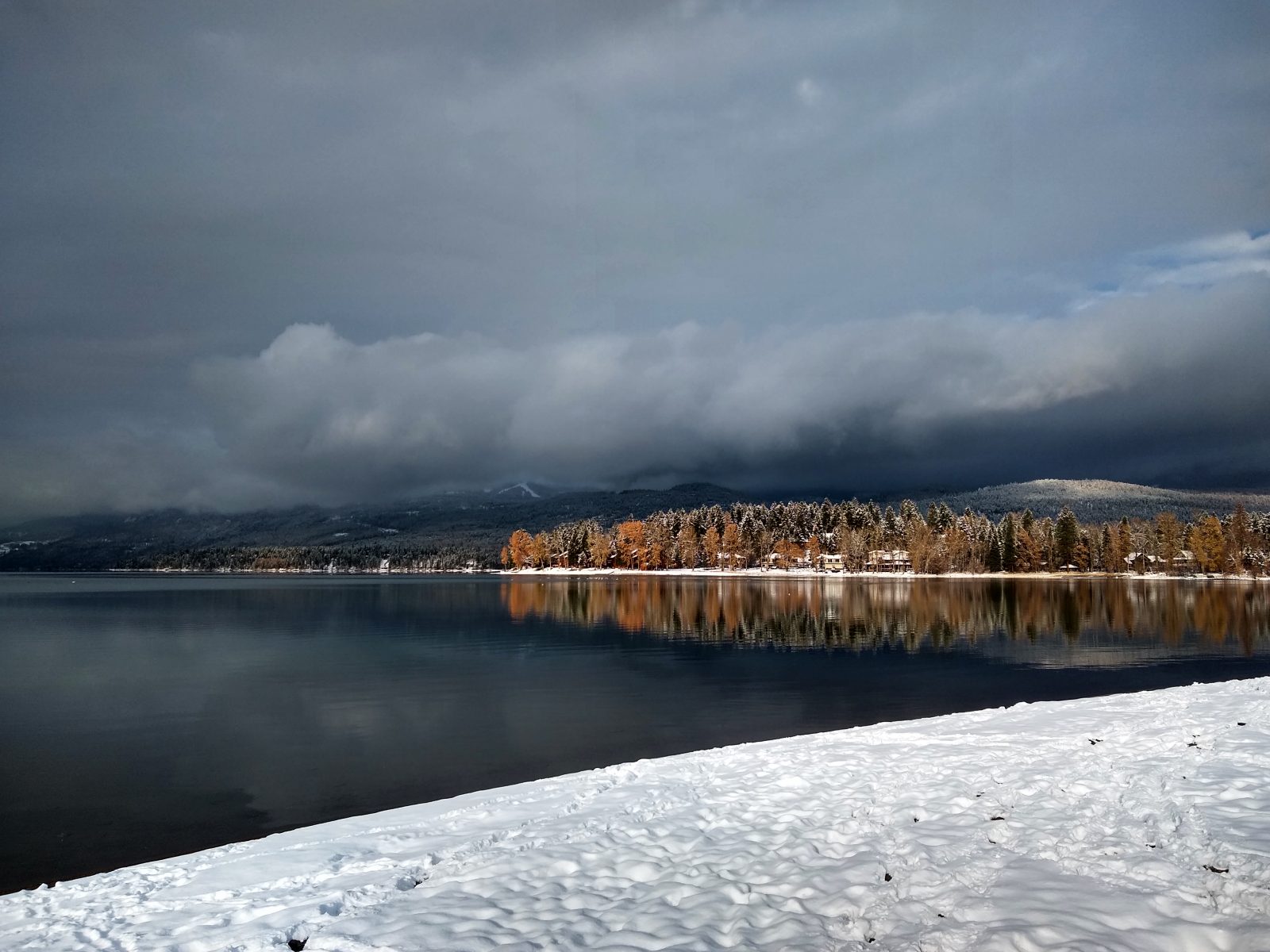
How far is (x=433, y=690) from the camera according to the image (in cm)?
3269

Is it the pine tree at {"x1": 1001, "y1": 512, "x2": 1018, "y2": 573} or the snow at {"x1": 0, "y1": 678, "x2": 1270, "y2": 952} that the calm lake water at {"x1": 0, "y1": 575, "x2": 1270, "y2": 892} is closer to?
the snow at {"x1": 0, "y1": 678, "x2": 1270, "y2": 952}

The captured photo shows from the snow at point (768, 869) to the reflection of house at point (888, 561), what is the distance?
6746 inches

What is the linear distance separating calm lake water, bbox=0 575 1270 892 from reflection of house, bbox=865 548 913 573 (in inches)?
4063

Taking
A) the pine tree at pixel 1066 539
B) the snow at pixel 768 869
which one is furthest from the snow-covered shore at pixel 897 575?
the snow at pixel 768 869

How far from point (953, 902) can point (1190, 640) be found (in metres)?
53.8

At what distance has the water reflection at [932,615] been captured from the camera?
50219 millimetres

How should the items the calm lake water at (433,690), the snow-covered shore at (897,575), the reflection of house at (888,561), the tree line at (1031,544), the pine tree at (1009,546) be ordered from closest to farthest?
1. the calm lake water at (433,690)
2. the snow-covered shore at (897,575)
3. the tree line at (1031,544)
4. the pine tree at (1009,546)
5. the reflection of house at (888,561)

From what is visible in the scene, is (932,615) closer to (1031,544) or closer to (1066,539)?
(1031,544)

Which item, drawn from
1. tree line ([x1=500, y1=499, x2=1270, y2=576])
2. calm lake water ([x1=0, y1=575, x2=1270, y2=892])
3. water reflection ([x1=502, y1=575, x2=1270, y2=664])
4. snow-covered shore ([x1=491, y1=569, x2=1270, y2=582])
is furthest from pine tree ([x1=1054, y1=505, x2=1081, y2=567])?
calm lake water ([x1=0, y1=575, x2=1270, y2=892])

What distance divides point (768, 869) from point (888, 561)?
7158 inches

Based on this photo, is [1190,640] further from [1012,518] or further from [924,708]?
[1012,518]

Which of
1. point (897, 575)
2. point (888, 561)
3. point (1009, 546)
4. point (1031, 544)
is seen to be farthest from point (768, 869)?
point (888, 561)

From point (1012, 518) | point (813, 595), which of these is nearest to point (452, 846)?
point (813, 595)

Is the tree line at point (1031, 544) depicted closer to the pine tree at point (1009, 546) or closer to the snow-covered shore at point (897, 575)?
the pine tree at point (1009, 546)
